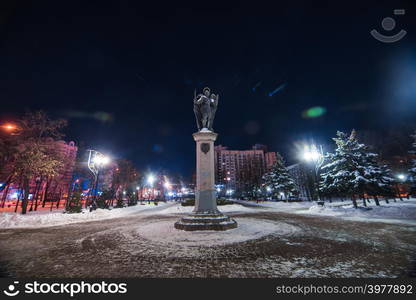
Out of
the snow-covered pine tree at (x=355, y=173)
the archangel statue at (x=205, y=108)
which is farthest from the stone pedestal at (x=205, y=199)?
the snow-covered pine tree at (x=355, y=173)

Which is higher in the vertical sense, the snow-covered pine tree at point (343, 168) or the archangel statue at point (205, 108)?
the archangel statue at point (205, 108)

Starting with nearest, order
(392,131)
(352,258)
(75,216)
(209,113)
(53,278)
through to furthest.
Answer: (53,278)
(352,258)
(209,113)
(75,216)
(392,131)

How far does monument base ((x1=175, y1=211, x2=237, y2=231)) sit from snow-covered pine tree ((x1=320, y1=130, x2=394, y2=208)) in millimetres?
16075

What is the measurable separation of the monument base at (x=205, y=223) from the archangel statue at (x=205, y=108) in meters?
5.72

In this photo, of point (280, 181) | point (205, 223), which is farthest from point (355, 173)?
point (280, 181)

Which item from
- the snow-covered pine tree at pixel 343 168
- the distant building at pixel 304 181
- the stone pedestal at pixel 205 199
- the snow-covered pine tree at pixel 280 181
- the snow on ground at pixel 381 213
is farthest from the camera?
the distant building at pixel 304 181

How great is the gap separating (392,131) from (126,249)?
1414 inches

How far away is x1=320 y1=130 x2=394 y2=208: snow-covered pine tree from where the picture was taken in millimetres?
18328

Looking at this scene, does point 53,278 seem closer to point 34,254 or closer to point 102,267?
point 102,267

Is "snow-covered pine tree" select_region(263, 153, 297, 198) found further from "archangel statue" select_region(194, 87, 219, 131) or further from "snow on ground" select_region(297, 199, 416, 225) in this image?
"archangel statue" select_region(194, 87, 219, 131)

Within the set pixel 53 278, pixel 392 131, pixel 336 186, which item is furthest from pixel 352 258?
pixel 392 131

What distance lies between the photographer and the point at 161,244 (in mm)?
6707

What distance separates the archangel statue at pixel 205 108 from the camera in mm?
12430

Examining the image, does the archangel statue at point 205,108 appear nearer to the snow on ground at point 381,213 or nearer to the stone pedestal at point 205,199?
the stone pedestal at point 205,199
